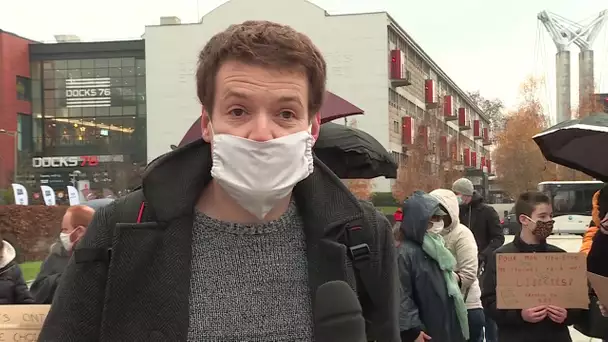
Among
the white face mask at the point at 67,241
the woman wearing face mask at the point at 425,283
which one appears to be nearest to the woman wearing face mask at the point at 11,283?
the white face mask at the point at 67,241

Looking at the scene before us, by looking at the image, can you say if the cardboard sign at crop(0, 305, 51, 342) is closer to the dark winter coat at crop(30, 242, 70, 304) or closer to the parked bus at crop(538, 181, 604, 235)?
the dark winter coat at crop(30, 242, 70, 304)

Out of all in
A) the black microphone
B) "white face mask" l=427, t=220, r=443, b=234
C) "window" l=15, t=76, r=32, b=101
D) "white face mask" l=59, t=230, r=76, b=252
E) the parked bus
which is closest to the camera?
the black microphone

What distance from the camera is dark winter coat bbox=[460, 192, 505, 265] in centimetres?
971

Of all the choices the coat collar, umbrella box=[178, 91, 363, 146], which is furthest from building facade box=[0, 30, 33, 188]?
the coat collar

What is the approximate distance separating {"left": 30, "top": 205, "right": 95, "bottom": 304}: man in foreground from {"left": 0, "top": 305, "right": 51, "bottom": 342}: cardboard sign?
2.16 meters

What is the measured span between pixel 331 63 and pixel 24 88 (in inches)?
1106

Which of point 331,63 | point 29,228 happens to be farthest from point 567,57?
point 29,228

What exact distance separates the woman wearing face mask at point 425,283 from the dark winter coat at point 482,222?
4.31 m

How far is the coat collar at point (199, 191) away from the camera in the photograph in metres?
1.84

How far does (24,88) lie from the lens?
5931cm

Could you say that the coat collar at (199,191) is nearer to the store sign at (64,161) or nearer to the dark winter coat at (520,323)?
the dark winter coat at (520,323)

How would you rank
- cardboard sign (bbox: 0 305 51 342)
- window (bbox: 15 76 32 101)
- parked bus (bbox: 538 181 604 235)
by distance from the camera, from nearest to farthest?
cardboard sign (bbox: 0 305 51 342)
parked bus (bbox: 538 181 604 235)
window (bbox: 15 76 32 101)

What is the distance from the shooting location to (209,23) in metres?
54.5

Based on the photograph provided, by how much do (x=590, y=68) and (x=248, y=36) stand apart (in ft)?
214
